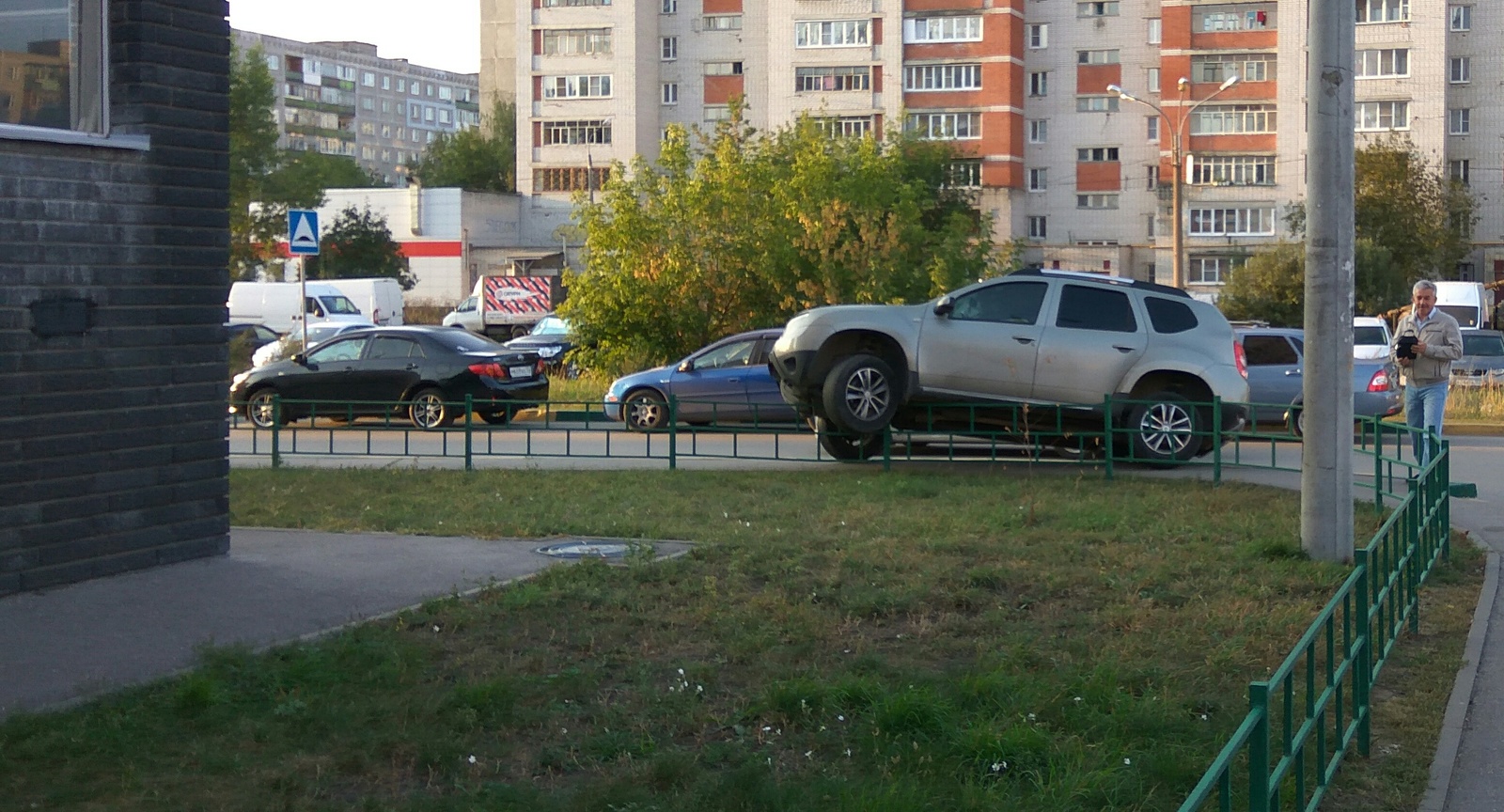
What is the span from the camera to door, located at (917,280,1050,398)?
50.6ft

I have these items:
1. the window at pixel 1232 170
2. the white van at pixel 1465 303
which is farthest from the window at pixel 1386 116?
the white van at pixel 1465 303

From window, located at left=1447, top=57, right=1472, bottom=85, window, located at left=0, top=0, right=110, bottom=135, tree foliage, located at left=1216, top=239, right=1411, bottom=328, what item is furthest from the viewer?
window, located at left=1447, top=57, right=1472, bottom=85

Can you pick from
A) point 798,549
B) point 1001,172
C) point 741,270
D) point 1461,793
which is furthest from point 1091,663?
point 1001,172

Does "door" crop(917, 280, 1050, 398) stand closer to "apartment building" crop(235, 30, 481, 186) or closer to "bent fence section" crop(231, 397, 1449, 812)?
"bent fence section" crop(231, 397, 1449, 812)

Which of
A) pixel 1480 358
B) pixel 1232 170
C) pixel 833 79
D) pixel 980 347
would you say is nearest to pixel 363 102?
pixel 833 79

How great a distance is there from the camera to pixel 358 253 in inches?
3046

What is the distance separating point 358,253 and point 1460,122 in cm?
4968

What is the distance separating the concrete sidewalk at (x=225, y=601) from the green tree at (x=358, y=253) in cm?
6729

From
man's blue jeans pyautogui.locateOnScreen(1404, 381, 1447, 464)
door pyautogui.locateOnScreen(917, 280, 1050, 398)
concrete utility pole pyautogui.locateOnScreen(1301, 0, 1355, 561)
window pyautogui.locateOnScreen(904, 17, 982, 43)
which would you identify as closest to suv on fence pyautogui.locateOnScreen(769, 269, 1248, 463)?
door pyautogui.locateOnScreen(917, 280, 1050, 398)

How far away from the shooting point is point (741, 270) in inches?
1033

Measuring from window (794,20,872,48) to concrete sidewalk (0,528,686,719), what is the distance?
62765mm

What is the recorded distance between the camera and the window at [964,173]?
223ft

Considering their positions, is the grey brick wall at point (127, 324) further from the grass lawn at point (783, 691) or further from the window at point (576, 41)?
the window at point (576, 41)

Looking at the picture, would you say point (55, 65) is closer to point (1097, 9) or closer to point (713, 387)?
point (713, 387)
